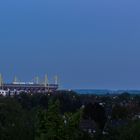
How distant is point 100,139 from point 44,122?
68.3 feet

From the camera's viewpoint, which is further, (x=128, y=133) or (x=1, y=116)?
(x=1, y=116)

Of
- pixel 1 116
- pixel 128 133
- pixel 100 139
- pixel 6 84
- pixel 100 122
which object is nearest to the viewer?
pixel 128 133

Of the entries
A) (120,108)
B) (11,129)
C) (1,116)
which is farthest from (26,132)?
(120,108)

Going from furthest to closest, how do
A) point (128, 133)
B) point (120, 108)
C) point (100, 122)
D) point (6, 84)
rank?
1. point (6, 84)
2. point (120, 108)
3. point (100, 122)
4. point (128, 133)

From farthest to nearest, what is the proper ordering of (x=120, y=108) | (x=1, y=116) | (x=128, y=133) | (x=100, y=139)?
(x=120, y=108) < (x=1, y=116) < (x=100, y=139) < (x=128, y=133)

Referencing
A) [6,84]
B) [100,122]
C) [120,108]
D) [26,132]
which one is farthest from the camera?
[6,84]

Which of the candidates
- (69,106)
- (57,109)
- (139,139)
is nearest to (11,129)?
(139,139)

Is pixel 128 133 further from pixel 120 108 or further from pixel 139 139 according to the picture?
pixel 120 108

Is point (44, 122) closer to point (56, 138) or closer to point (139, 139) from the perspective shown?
point (56, 138)

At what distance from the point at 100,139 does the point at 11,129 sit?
8.02m

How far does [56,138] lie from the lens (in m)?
18.7

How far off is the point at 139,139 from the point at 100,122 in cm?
2898

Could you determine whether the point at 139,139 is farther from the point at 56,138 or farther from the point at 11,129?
the point at 56,138

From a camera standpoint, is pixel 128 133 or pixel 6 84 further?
pixel 6 84
